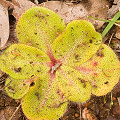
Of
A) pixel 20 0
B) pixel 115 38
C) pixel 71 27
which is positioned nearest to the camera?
pixel 71 27

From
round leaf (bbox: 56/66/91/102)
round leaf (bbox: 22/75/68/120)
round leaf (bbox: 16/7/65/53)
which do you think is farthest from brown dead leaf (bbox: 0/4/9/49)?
round leaf (bbox: 56/66/91/102)

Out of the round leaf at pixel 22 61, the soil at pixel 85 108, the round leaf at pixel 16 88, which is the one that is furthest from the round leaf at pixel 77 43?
the soil at pixel 85 108

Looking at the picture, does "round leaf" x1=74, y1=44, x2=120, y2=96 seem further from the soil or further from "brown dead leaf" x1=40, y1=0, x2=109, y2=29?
"brown dead leaf" x1=40, y1=0, x2=109, y2=29

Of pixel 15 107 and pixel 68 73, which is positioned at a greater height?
pixel 68 73

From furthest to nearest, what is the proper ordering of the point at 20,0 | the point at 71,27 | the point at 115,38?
the point at 115,38 < the point at 20,0 < the point at 71,27

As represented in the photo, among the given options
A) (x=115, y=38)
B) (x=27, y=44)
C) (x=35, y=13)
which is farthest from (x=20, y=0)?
(x=115, y=38)

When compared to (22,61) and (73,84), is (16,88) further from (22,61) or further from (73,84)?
(73,84)

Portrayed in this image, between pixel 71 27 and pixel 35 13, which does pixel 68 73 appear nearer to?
pixel 71 27
